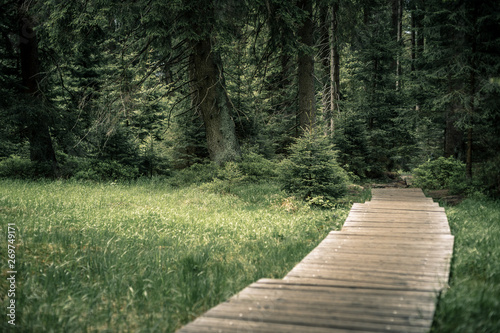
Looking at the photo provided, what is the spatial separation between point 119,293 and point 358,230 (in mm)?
3989

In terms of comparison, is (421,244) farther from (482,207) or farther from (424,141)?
(424,141)

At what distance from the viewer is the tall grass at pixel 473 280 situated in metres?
2.83

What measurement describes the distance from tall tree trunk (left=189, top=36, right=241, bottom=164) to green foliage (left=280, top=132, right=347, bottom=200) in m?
4.27

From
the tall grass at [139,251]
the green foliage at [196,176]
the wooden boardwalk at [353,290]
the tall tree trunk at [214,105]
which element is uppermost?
the tall tree trunk at [214,105]

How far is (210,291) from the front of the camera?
379 cm

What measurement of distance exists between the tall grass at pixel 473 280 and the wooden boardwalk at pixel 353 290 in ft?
0.48

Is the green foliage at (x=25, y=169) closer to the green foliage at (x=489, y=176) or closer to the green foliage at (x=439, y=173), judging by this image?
the green foliage at (x=439, y=173)

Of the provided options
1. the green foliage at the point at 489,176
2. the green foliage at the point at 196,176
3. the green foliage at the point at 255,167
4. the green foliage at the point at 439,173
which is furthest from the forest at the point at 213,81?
the green foliage at the point at 439,173

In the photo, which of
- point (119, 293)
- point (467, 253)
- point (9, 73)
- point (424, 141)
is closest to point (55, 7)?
point (9, 73)

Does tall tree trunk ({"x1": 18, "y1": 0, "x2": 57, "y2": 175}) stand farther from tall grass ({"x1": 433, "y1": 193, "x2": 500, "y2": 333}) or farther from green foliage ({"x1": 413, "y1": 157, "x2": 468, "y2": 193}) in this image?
green foliage ({"x1": 413, "y1": 157, "x2": 468, "y2": 193})

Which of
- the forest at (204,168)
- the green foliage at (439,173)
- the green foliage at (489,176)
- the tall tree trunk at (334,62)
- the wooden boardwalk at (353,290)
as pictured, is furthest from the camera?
the tall tree trunk at (334,62)

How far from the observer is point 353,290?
11.2 ft

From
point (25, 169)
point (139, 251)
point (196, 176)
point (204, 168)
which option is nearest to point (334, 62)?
point (204, 168)

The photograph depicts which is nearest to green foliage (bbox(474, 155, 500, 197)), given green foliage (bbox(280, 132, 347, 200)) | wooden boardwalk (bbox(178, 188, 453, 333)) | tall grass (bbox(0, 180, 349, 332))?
green foliage (bbox(280, 132, 347, 200))
